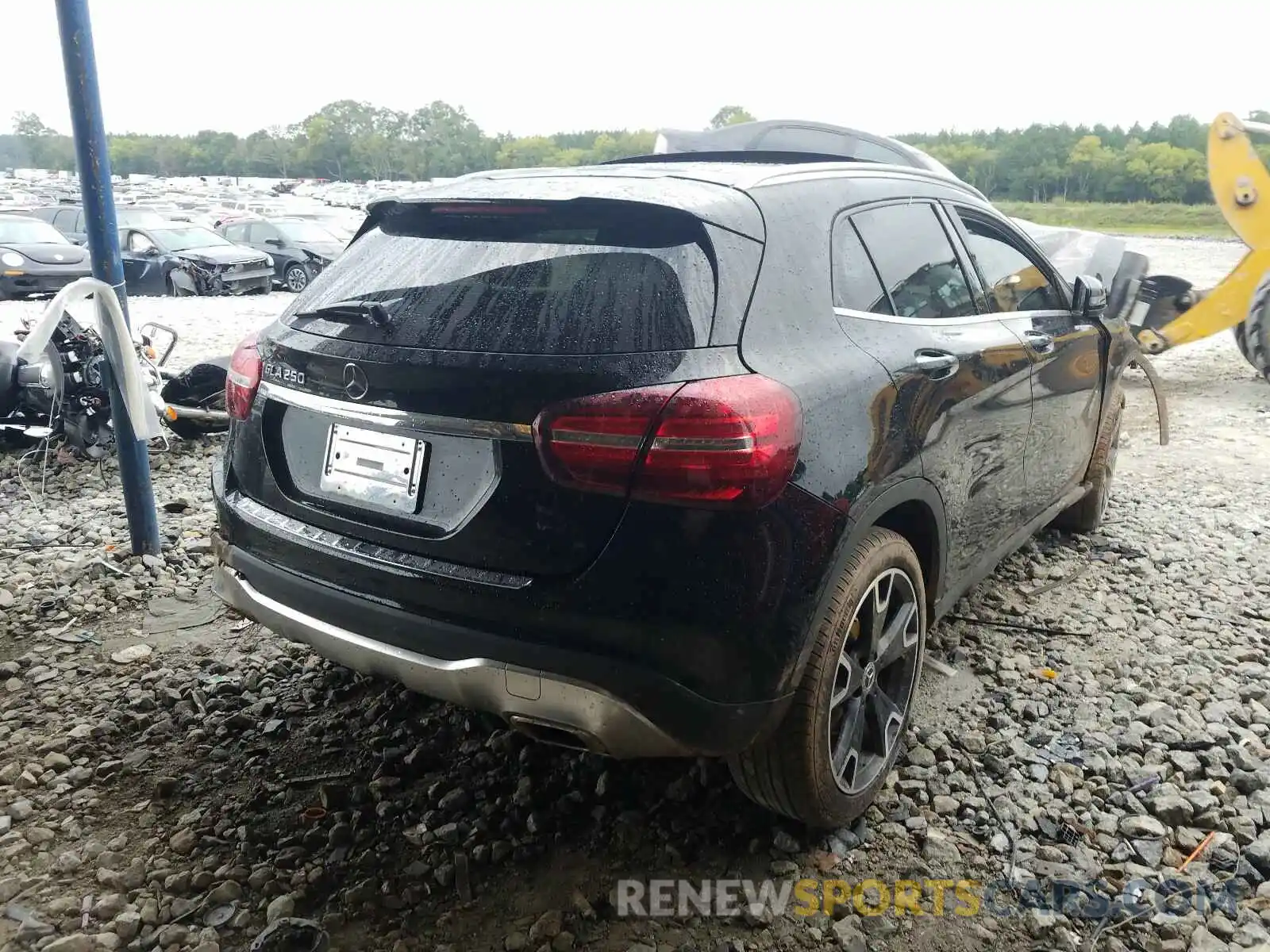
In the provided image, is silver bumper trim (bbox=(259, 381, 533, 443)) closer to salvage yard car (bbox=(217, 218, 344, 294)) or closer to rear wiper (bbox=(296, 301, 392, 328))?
rear wiper (bbox=(296, 301, 392, 328))

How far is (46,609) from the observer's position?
152 inches

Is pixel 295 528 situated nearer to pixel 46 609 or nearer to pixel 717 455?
pixel 717 455

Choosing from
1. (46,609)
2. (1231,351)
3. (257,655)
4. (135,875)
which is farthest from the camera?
(1231,351)

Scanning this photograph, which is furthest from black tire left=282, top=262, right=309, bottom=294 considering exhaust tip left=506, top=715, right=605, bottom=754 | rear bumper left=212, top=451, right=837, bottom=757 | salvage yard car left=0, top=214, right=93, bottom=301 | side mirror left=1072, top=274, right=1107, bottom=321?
exhaust tip left=506, top=715, right=605, bottom=754

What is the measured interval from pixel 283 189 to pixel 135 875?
34471 mm

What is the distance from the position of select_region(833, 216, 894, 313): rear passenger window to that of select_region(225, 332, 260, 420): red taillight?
153 cm

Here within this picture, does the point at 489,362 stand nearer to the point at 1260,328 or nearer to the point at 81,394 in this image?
the point at 81,394

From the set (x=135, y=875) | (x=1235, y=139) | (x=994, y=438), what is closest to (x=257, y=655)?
(x=135, y=875)

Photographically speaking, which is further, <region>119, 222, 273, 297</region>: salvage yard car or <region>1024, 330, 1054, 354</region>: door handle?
<region>119, 222, 273, 297</region>: salvage yard car

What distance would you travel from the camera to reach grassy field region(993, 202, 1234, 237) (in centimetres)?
3275

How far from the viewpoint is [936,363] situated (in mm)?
2609

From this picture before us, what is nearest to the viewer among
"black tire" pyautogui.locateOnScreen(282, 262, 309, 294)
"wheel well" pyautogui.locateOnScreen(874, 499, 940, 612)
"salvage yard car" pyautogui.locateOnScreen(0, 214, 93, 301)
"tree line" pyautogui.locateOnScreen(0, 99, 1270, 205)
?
"wheel well" pyautogui.locateOnScreen(874, 499, 940, 612)

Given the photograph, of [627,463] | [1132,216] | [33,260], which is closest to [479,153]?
[33,260]

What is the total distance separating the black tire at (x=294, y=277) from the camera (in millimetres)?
17984
